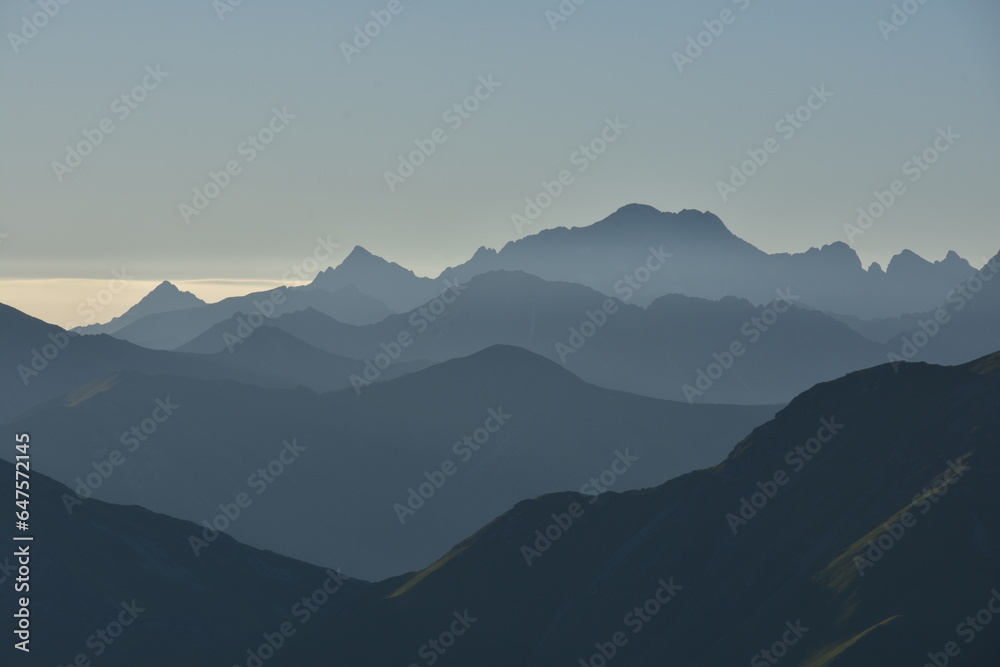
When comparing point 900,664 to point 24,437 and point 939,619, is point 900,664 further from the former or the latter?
point 24,437

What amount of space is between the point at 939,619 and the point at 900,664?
13.4 metres

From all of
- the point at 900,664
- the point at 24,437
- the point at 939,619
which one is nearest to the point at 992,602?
the point at 939,619

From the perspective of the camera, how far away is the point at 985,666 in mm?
183375

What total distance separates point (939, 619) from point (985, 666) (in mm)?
11286

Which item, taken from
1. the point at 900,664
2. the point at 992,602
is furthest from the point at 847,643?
the point at 992,602

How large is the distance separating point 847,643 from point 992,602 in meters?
24.7

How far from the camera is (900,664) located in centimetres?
18412

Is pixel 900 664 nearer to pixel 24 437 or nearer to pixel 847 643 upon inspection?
pixel 847 643

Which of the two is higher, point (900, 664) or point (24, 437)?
point (24, 437)

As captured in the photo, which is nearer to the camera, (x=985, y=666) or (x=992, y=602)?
(x=985, y=666)

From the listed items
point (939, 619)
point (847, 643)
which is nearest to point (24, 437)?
point (847, 643)

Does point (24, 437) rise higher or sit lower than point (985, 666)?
higher

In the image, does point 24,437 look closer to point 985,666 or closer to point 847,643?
point 847,643

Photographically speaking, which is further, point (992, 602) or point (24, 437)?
point (992, 602)
